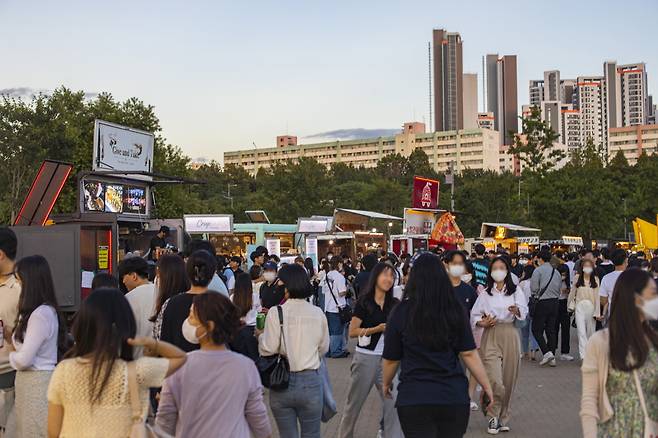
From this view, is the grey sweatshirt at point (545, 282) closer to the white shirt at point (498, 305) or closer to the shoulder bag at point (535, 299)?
the shoulder bag at point (535, 299)

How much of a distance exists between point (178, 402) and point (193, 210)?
5594cm

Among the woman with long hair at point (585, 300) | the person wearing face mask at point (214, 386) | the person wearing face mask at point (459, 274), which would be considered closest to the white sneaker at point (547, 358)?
the woman with long hair at point (585, 300)

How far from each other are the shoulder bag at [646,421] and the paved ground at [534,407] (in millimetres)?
5088

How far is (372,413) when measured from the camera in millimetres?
10688

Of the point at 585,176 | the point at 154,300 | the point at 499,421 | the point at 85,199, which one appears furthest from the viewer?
the point at 585,176

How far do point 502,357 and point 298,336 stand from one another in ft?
12.4

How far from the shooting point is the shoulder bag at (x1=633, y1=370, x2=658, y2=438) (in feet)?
14.0

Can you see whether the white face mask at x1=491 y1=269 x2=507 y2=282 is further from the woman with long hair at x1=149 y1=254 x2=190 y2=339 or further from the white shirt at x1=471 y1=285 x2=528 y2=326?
the woman with long hair at x1=149 y1=254 x2=190 y2=339

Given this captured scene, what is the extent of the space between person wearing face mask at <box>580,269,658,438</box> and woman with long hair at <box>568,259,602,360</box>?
985 cm

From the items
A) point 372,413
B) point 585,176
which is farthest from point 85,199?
point 585,176

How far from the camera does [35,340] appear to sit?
5.25m

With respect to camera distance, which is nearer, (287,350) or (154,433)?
(154,433)

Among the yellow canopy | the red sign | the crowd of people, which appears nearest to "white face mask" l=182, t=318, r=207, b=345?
the crowd of people

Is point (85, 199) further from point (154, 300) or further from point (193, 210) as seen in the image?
point (193, 210)
